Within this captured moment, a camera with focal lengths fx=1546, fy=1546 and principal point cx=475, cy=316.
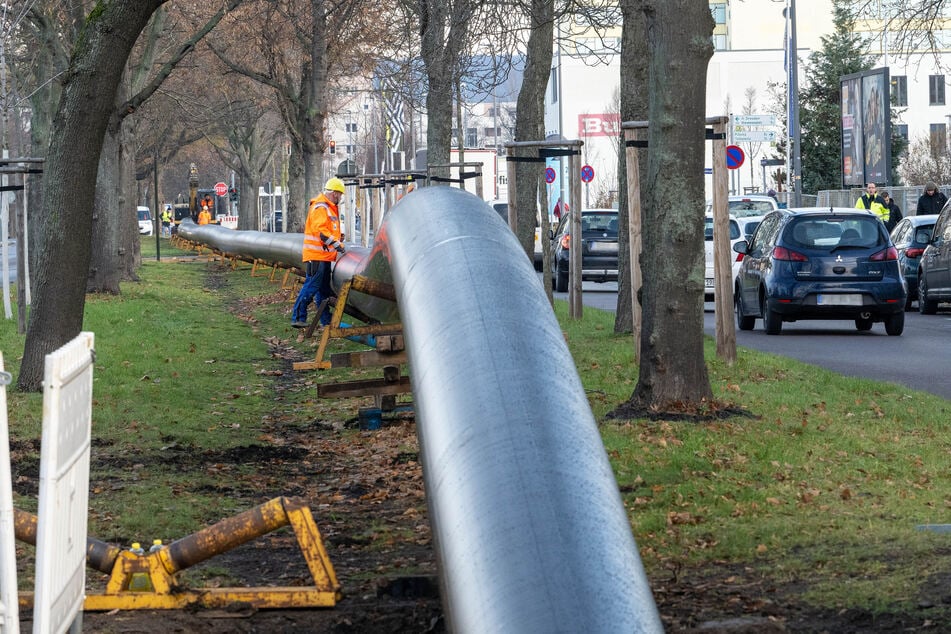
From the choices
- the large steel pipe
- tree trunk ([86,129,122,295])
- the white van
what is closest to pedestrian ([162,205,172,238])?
the white van

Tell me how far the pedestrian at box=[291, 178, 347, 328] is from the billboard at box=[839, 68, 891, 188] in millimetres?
25122

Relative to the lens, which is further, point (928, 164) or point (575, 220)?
point (928, 164)

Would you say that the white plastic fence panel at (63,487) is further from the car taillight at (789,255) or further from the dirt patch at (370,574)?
the car taillight at (789,255)

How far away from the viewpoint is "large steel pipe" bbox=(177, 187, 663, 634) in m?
3.81

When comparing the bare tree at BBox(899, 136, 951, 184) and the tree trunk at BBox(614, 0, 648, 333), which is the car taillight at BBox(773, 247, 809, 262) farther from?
the bare tree at BBox(899, 136, 951, 184)

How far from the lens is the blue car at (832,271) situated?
67.4 feet

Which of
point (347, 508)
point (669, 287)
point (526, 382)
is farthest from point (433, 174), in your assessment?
point (526, 382)

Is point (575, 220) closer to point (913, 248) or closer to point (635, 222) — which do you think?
point (635, 222)

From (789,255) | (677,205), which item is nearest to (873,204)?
(789,255)

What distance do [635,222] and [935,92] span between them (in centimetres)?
8802

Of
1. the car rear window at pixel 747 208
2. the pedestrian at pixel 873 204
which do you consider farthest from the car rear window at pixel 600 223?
the car rear window at pixel 747 208

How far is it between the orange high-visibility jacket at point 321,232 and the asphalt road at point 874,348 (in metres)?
4.75

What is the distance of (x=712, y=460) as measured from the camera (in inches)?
355

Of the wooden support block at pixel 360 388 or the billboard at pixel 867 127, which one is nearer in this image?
the wooden support block at pixel 360 388
